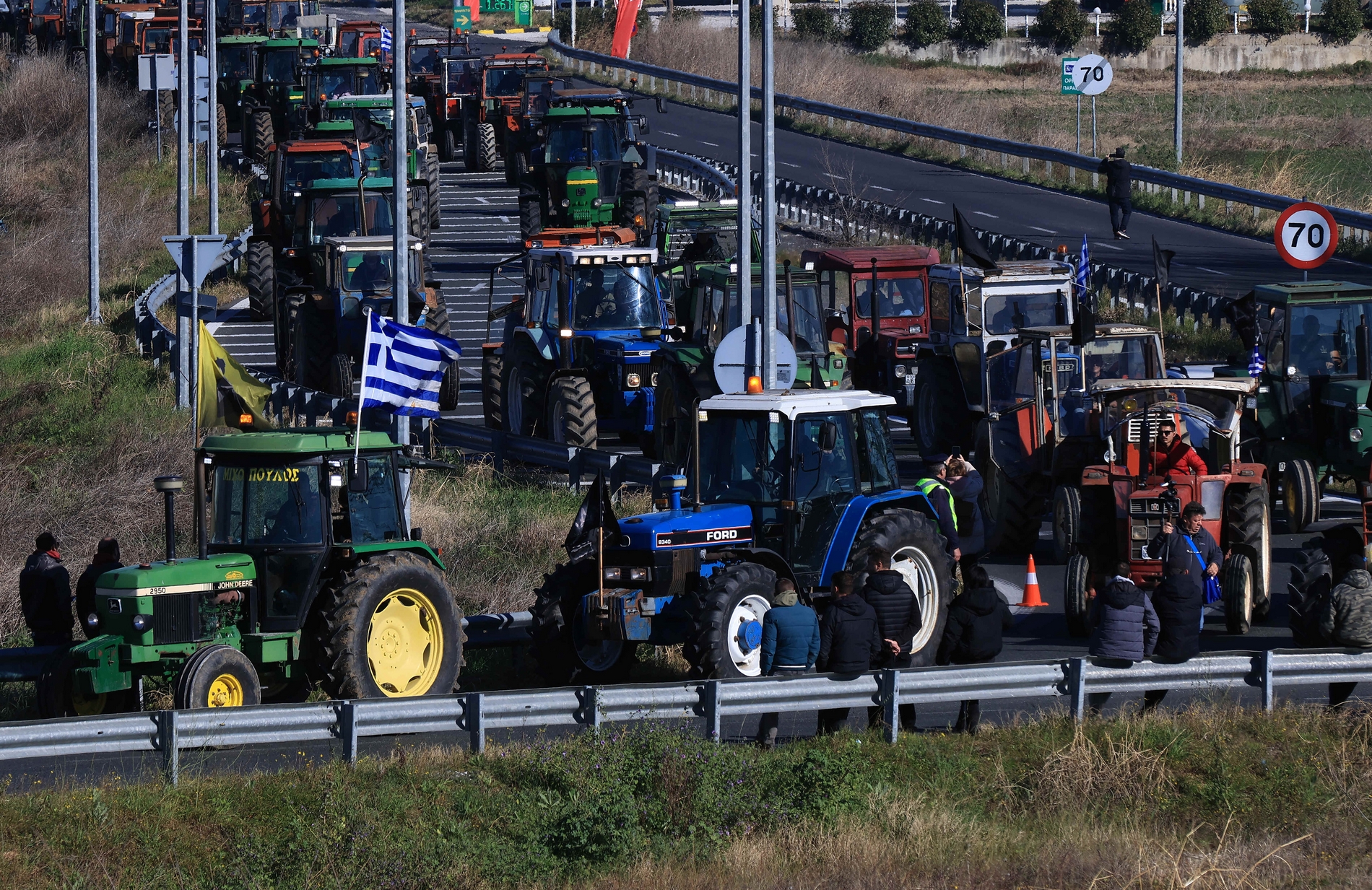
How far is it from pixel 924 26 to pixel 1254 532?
63.2 metres

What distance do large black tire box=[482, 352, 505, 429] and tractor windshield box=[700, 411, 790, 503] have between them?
10689mm

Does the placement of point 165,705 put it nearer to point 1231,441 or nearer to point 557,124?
point 1231,441

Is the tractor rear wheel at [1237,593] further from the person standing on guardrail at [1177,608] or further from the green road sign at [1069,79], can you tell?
the green road sign at [1069,79]

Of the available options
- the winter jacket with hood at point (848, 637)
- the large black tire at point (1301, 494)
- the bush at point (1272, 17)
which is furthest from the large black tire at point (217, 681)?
the bush at point (1272, 17)

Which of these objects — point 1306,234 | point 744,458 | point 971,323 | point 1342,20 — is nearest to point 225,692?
point 744,458

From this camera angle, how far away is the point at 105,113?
56750 mm

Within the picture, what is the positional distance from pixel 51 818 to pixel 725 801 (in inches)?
154

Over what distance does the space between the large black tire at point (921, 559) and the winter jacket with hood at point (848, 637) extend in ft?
4.15

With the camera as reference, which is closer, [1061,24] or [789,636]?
[789,636]

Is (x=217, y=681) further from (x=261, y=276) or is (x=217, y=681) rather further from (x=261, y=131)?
(x=261, y=131)

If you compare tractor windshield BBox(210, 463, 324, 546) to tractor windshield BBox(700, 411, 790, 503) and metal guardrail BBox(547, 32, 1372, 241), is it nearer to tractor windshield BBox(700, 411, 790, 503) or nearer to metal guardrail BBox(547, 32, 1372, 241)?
tractor windshield BBox(700, 411, 790, 503)

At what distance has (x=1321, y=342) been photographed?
2116 centimetres

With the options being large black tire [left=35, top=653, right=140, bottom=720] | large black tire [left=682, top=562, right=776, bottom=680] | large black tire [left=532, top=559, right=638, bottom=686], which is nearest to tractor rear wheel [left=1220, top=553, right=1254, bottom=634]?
large black tire [left=682, top=562, right=776, bottom=680]

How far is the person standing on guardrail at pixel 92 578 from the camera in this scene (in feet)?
48.4
